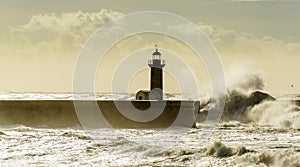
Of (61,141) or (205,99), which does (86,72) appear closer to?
(61,141)

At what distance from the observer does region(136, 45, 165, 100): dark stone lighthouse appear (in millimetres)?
21812

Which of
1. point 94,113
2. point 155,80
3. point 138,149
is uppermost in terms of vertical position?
point 155,80

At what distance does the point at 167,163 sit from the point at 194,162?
46cm

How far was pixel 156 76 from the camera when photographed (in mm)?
22406

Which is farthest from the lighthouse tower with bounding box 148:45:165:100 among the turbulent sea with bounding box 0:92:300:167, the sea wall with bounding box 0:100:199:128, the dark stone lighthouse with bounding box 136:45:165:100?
the turbulent sea with bounding box 0:92:300:167

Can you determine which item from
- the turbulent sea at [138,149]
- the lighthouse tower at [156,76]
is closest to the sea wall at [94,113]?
the turbulent sea at [138,149]

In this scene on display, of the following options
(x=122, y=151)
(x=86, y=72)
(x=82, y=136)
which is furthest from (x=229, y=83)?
(x=122, y=151)

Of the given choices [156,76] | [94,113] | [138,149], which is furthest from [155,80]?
[138,149]

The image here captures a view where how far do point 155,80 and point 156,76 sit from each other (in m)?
0.16

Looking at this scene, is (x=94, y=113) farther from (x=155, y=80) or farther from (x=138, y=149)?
(x=138, y=149)

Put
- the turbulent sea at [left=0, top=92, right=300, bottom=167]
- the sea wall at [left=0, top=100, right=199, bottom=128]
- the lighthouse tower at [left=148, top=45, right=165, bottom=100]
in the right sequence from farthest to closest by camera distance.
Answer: the lighthouse tower at [left=148, top=45, right=165, bottom=100] → the sea wall at [left=0, top=100, right=199, bottom=128] → the turbulent sea at [left=0, top=92, right=300, bottom=167]

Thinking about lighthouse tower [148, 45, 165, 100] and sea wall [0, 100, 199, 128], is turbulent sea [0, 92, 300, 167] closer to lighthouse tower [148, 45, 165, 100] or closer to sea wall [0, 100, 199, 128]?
sea wall [0, 100, 199, 128]

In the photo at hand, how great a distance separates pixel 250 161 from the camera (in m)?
9.69

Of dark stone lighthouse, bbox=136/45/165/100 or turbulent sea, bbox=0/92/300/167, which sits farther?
dark stone lighthouse, bbox=136/45/165/100
